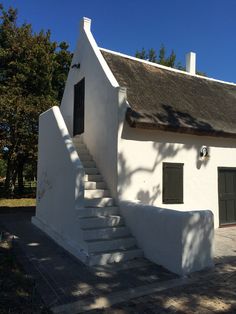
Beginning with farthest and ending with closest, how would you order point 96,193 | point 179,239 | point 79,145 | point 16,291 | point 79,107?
point 79,107
point 79,145
point 96,193
point 179,239
point 16,291

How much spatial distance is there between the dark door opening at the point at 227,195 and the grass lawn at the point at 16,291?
22.7ft

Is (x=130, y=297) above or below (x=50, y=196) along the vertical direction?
below

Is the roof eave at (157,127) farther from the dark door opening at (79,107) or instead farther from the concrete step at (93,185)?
the dark door opening at (79,107)

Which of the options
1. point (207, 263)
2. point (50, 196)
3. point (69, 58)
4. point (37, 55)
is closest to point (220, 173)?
point (207, 263)

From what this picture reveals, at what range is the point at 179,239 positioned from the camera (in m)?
6.07

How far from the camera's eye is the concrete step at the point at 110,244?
689 cm

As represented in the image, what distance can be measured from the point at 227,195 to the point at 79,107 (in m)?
6.20

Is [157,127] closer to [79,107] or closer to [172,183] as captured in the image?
[172,183]

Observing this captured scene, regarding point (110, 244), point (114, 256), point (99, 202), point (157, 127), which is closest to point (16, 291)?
point (114, 256)

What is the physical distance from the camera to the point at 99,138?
9664 mm

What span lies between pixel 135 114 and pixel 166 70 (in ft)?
17.5

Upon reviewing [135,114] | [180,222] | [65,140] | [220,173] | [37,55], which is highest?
[37,55]

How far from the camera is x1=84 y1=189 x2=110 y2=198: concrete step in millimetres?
8477

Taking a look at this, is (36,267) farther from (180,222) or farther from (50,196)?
→ (50,196)
